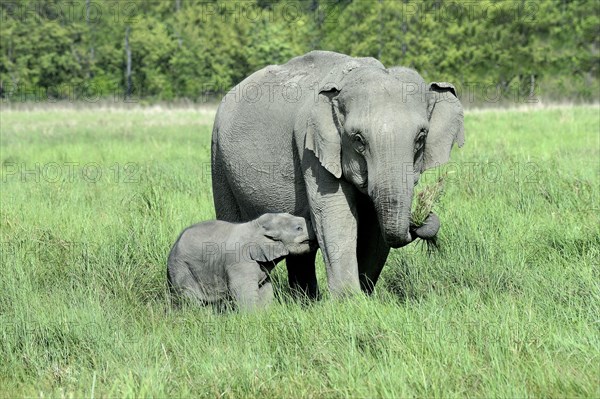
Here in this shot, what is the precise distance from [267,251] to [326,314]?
2.92 ft

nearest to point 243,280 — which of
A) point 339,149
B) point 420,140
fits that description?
point 339,149

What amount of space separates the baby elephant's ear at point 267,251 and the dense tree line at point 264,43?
2899cm

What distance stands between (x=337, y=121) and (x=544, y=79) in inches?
1333

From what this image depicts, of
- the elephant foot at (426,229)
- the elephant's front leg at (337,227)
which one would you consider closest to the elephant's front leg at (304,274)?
the elephant's front leg at (337,227)

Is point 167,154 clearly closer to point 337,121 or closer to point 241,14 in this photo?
point 337,121

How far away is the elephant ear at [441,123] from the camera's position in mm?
4457

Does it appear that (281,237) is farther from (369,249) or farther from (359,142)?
(359,142)

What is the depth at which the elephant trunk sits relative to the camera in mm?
4086

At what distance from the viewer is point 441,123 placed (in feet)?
14.8

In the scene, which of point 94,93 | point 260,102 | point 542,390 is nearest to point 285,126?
point 260,102

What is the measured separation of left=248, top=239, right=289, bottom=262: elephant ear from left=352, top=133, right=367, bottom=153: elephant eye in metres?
0.99

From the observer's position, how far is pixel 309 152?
15.2 ft

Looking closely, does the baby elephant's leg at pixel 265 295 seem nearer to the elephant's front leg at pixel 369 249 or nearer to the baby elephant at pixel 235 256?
the baby elephant at pixel 235 256

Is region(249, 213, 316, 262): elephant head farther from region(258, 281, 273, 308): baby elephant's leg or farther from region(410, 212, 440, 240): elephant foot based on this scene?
region(410, 212, 440, 240): elephant foot
